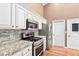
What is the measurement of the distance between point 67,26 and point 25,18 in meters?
0.95

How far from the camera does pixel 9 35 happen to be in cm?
216

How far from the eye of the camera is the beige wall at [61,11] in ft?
7.13

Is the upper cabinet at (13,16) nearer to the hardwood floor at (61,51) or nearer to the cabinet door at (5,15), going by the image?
the cabinet door at (5,15)

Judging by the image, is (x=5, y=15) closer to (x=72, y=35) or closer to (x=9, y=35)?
(x=9, y=35)

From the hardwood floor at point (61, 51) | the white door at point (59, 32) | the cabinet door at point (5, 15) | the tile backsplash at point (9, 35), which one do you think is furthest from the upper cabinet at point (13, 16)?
the hardwood floor at point (61, 51)

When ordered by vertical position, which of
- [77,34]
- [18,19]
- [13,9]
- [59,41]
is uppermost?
[13,9]

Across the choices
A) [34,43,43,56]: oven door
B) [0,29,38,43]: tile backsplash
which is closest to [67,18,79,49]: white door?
[34,43,43,56]: oven door

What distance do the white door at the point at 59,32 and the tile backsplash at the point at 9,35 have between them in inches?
33.5

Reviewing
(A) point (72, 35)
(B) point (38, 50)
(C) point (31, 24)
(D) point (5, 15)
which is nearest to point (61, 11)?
(A) point (72, 35)

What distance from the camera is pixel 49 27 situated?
7.55 ft

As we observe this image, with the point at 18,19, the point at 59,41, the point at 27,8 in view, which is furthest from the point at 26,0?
the point at 59,41

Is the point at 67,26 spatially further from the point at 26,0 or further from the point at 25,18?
the point at 26,0

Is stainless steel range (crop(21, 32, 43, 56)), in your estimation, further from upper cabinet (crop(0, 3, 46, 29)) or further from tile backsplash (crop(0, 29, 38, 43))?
upper cabinet (crop(0, 3, 46, 29))

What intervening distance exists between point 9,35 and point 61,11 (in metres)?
1.23
